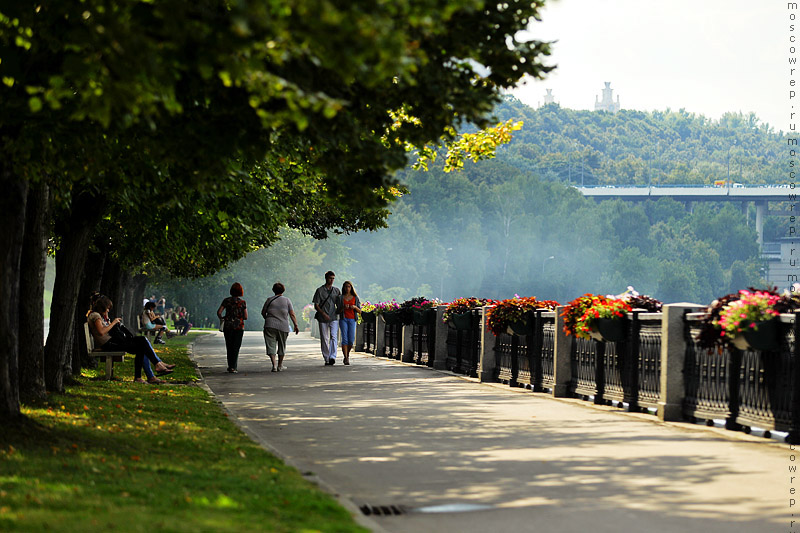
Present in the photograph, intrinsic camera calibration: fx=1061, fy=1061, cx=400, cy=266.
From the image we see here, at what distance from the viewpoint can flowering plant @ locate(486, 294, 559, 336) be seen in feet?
55.4

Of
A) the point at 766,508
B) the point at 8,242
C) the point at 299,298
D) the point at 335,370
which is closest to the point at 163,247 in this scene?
the point at 335,370

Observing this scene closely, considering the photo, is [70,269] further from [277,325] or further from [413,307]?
[413,307]

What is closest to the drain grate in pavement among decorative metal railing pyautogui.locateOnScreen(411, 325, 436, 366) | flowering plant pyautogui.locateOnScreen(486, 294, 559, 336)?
flowering plant pyautogui.locateOnScreen(486, 294, 559, 336)

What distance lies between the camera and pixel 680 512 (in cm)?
664

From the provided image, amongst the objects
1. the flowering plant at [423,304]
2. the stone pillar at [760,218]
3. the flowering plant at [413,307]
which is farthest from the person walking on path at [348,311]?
the stone pillar at [760,218]

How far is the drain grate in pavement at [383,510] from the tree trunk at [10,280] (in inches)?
153

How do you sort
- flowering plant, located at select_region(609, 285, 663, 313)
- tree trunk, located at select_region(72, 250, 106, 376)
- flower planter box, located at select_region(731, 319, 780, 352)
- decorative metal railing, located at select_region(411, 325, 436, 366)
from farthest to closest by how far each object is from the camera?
decorative metal railing, located at select_region(411, 325, 436, 366), tree trunk, located at select_region(72, 250, 106, 376), flowering plant, located at select_region(609, 285, 663, 313), flower planter box, located at select_region(731, 319, 780, 352)

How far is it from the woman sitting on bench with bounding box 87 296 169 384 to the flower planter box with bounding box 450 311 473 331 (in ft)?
19.0

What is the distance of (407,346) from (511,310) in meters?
9.03

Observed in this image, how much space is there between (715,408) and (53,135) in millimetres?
7128

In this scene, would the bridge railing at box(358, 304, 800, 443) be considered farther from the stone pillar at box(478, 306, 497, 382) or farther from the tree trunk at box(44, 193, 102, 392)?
the tree trunk at box(44, 193, 102, 392)

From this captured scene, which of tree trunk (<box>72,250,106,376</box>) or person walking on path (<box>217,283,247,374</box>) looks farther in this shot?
person walking on path (<box>217,283,247,374</box>)

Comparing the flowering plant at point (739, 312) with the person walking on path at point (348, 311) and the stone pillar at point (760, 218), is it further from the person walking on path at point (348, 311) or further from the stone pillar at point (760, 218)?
the stone pillar at point (760, 218)

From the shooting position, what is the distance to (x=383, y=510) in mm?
6773
